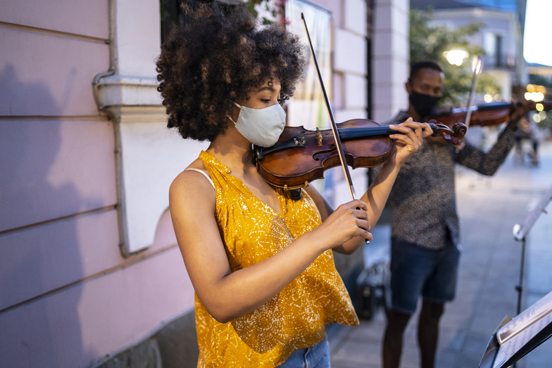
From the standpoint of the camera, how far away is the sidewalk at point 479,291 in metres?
3.54

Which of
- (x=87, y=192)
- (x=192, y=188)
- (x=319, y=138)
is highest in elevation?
(x=319, y=138)

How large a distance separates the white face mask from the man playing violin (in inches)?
57.7

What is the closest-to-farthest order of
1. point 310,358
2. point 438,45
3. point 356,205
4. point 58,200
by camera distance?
point 356,205 → point 310,358 → point 58,200 → point 438,45

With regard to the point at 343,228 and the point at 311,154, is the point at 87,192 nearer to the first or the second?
the point at 311,154

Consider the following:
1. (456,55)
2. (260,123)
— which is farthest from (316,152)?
(456,55)

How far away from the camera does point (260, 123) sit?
1.45m

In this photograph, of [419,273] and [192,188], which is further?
[419,273]

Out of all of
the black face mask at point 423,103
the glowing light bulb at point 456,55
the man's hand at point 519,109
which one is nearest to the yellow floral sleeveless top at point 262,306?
the black face mask at point 423,103

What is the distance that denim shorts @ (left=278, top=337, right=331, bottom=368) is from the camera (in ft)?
4.91

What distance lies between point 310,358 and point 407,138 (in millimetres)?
841

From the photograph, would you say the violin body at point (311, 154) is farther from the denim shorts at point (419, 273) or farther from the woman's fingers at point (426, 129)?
the denim shorts at point (419, 273)

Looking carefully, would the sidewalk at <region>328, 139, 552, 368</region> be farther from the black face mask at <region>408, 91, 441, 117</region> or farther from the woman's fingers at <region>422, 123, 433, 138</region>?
the woman's fingers at <region>422, 123, 433, 138</region>

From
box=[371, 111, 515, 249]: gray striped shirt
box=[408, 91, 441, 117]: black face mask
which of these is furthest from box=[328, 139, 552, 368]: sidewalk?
box=[408, 91, 441, 117]: black face mask

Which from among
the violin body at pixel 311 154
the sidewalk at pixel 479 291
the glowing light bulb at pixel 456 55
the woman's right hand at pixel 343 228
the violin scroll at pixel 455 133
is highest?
the glowing light bulb at pixel 456 55
